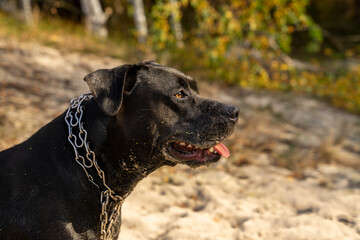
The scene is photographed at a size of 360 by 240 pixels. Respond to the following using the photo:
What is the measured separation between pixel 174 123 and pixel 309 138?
4.60 m

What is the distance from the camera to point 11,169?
2.38m

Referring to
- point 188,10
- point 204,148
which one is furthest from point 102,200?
point 188,10

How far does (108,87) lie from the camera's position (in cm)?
237

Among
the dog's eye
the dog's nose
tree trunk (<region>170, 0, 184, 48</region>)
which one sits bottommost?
tree trunk (<region>170, 0, 184, 48</region>)

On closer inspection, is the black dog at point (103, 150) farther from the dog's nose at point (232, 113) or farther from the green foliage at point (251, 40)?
the green foliage at point (251, 40)

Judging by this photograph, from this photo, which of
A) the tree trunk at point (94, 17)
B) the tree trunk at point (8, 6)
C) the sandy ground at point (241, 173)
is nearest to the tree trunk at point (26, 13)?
the tree trunk at point (8, 6)

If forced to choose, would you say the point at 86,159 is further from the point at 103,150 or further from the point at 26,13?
the point at 26,13

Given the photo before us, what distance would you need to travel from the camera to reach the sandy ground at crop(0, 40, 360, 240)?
12.0ft

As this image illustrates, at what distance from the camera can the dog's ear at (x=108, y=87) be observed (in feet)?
7.59

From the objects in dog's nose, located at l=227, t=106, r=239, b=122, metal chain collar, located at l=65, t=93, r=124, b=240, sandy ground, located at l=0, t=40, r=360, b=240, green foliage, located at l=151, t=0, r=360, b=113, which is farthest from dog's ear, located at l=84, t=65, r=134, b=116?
green foliage, located at l=151, t=0, r=360, b=113

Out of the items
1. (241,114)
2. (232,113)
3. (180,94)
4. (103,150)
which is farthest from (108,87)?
(241,114)

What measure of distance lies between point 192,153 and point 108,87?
78 cm

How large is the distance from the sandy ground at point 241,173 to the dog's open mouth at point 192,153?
3.49 ft

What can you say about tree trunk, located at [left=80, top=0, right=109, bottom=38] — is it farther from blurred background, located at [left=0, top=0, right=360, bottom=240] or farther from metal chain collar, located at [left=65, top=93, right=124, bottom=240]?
metal chain collar, located at [left=65, top=93, right=124, bottom=240]
